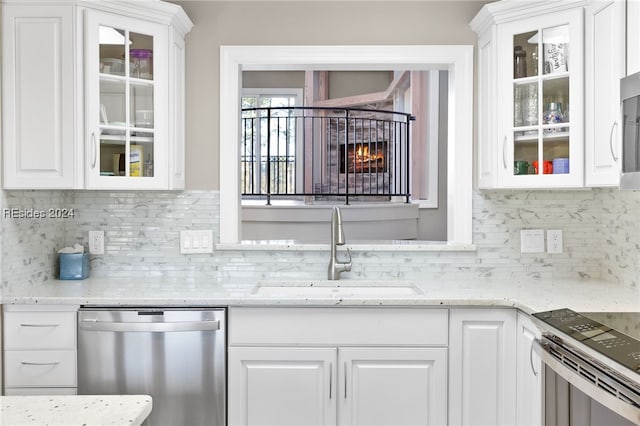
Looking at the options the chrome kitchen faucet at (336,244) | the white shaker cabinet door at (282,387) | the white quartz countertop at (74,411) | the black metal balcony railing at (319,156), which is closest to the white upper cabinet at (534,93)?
the chrome kitchen faucet at (336,244)

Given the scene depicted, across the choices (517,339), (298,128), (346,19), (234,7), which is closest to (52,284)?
(234,7)

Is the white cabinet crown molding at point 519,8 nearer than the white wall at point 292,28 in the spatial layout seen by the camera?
Yes

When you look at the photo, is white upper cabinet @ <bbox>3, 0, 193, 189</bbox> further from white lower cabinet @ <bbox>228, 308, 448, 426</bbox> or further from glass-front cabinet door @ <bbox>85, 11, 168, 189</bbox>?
white lower cabinet @ <bbox>228, 308, 448, 426</bbox>

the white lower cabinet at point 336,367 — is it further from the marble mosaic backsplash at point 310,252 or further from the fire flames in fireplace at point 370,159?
the fire flames in fireplace at point 370,159

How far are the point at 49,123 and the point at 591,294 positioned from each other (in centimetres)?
259

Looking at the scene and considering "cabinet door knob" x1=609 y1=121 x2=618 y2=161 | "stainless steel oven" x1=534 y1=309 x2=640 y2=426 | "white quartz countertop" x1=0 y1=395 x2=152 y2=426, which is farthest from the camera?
"cabinet door knob" x1=609 y1=121 x2=618 y2=161

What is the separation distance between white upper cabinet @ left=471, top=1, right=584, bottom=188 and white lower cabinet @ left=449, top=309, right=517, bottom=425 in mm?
673

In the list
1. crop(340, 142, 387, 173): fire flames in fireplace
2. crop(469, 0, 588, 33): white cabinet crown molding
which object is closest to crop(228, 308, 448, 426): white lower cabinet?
crop(469, 0, 588, 33): white cabinet crown molding

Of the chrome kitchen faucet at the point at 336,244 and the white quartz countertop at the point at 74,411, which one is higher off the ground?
the chrome kitchen faucet at the point at 336,244

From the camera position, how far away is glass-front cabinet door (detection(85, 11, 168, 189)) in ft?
7.85

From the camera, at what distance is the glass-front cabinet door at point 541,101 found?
2326 millimetres

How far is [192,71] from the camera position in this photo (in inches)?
109

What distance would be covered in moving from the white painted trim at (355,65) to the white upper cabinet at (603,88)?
605 mm

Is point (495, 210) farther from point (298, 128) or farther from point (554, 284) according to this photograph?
point (298, 128)
